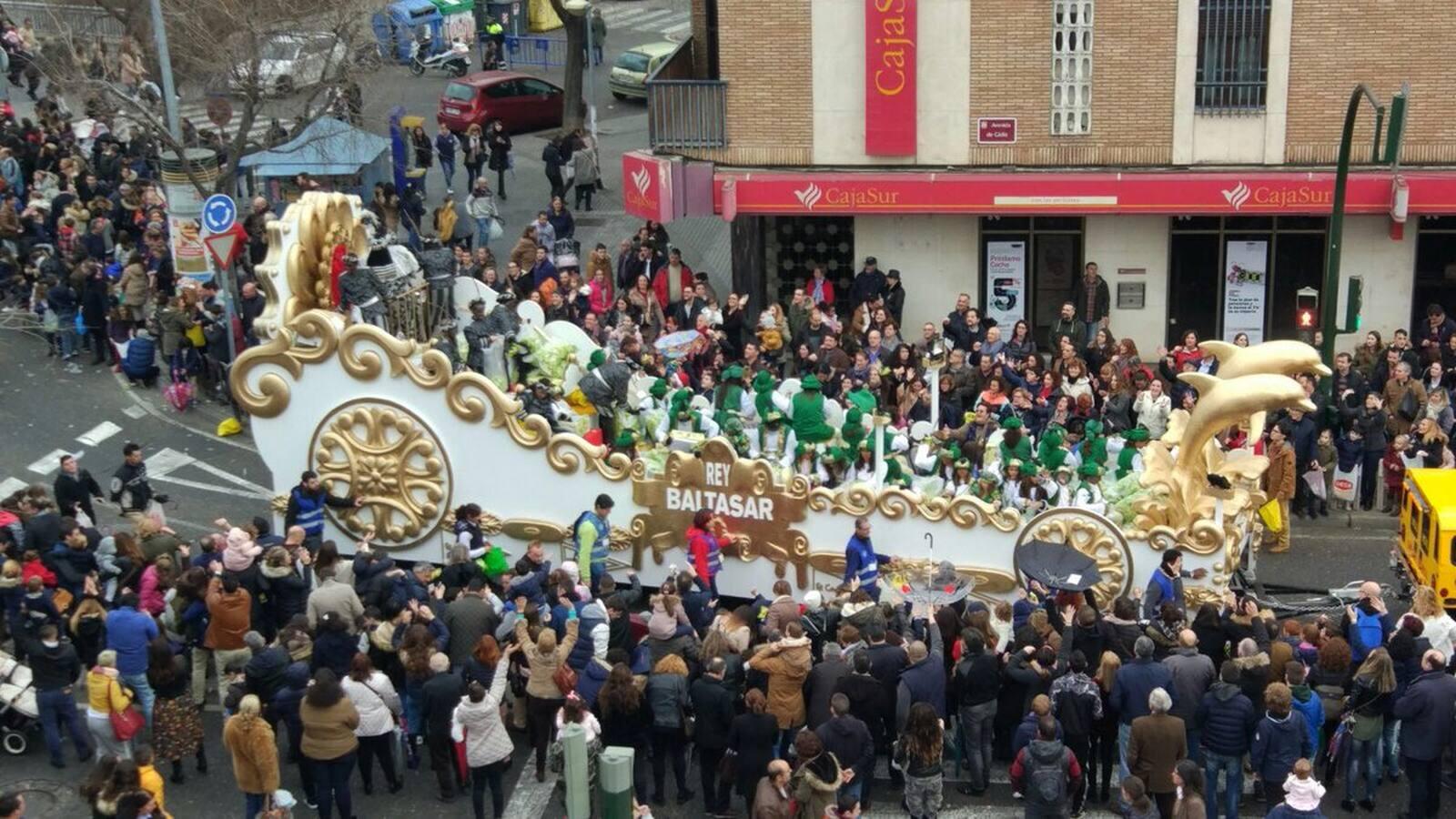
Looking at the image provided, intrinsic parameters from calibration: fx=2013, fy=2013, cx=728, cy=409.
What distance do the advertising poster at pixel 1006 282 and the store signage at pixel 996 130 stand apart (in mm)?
1580

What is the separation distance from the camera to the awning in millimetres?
26531

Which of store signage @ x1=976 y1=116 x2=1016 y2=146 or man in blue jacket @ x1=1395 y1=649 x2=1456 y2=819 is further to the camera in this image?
store signage @ x1=976 y1=116 x2=1016 y2=146

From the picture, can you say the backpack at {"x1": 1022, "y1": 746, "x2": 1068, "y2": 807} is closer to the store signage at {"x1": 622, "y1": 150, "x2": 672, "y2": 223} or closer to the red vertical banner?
the red vertical banner

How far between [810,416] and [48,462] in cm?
959

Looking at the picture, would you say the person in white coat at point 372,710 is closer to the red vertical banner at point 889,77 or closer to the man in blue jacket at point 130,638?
the man in blue jacket at point 130,638

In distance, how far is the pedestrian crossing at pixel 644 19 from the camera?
46.8m

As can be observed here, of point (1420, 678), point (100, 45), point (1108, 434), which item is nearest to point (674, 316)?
point (1108, 434)

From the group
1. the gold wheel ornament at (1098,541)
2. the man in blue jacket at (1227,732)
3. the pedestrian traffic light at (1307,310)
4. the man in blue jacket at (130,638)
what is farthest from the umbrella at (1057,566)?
the man in blue jacket at (130,638)

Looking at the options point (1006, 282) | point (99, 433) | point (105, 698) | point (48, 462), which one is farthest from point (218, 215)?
point (1006, 282)

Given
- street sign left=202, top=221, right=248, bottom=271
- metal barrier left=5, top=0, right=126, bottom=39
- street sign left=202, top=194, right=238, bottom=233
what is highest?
metal barrier left=5, top=0, right=126, bottom=39

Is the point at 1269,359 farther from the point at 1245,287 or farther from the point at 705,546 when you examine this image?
the point at 1245,287

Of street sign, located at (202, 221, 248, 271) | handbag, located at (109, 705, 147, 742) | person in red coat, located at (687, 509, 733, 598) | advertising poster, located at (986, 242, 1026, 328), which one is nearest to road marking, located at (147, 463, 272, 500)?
street sign, located at (202, 221, 248, 271)

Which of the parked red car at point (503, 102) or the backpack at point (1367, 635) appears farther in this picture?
the parked red car at point (503, 102)

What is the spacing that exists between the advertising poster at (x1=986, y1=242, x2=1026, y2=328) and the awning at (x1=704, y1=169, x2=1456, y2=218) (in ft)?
2.92
